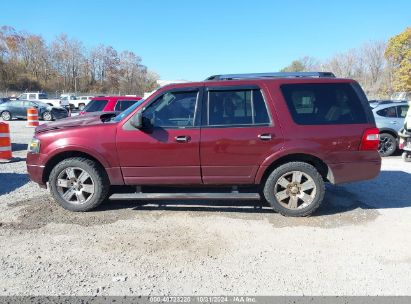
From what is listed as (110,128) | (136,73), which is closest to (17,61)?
(136,73)

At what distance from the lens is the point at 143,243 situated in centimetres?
404

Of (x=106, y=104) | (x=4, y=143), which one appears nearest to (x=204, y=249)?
(x=4, y=143)

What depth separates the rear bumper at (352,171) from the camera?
15.6 feet

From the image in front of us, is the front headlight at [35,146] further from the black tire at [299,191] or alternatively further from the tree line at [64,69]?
the tree line at [64,69]

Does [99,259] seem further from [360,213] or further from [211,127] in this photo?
[360,213]

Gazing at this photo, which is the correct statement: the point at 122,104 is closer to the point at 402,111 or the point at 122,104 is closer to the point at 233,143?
the point at 233,143

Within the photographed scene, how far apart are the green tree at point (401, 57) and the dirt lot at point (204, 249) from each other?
2128 inches

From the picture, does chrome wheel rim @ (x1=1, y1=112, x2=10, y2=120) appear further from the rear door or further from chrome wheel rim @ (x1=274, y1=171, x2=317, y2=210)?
chrome wheel rim @ (x1=274, y1=171, x2=317, y2=210)

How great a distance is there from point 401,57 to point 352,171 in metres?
59.1

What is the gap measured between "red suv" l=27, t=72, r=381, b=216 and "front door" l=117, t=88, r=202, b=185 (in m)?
0.01

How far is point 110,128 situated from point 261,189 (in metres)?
2.45

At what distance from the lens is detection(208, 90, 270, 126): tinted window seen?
186 inches

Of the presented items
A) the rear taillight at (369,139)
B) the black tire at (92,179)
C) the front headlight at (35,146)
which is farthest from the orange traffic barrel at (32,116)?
the rear taillight at (369,139)

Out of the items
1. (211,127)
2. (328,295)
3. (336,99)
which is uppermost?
(336,99)
